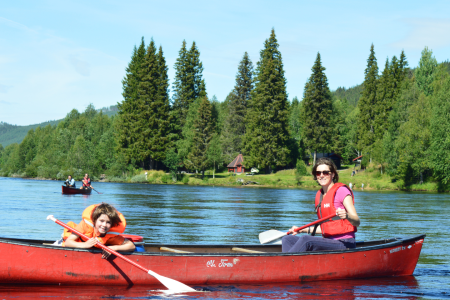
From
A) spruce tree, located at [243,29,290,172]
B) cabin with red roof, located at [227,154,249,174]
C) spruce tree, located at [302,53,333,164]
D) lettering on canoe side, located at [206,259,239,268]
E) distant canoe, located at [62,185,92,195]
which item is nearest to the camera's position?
lettering on canoe side, located at [206,259,239,268]

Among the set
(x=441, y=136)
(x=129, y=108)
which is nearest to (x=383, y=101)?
(x=441, y=136)

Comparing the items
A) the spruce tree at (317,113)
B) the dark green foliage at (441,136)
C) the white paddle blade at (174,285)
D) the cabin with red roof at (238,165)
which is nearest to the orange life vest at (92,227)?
the white paddle blade at (174,285)

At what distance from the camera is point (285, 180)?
48.0 metres

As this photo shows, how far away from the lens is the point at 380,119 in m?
55.5

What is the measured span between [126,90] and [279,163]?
21805 millimetres

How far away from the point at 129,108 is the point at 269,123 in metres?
17.4

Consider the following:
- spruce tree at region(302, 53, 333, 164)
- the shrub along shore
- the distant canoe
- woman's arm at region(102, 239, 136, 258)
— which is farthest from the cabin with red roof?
woman's arm at region(102, 239, 136, 258)

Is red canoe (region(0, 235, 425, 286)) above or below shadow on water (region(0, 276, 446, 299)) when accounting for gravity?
above

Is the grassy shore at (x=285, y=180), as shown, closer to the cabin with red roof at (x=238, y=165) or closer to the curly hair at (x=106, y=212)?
the cabin with red roof at (x=238, y=165)

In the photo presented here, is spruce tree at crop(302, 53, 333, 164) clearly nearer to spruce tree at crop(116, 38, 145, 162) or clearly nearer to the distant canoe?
spruce tree at crop(116, 38, 145, 162)

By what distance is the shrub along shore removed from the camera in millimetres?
44528

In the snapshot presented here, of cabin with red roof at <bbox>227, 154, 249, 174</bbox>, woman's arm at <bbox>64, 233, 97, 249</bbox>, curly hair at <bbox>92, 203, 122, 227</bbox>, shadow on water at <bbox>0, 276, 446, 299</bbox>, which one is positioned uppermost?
cabin with red roof at <bbox>227, 154, 249, 174</bbox>

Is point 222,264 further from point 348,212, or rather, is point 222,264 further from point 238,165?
point 238,165

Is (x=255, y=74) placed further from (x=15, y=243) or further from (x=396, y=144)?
(x=15, y=243)
